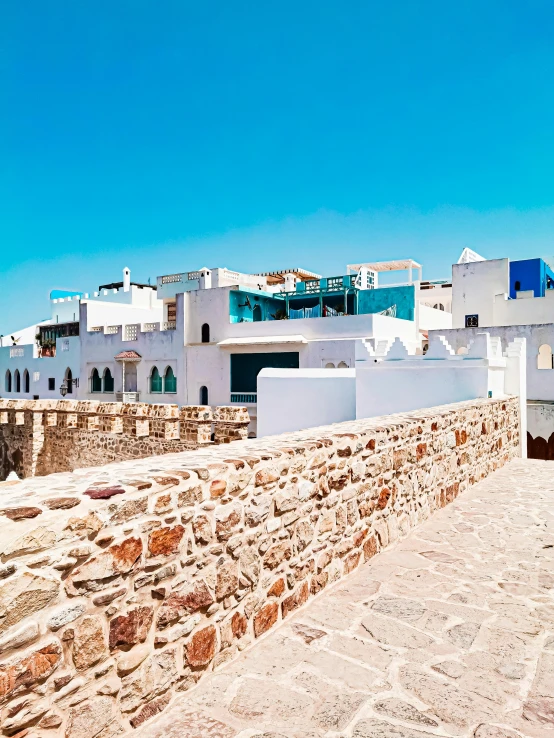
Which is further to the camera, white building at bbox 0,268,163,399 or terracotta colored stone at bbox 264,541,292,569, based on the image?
white building at bbox 0,268,163,399

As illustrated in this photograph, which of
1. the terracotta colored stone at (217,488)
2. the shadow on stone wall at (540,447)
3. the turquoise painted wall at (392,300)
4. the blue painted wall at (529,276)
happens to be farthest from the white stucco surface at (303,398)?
the blue painted wall at (529,276)

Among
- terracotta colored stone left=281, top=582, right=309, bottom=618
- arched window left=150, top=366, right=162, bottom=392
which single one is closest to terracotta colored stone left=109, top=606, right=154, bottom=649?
terracotta colored stone left=281, top=582, right=309, bottom=618

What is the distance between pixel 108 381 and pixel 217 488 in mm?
27836

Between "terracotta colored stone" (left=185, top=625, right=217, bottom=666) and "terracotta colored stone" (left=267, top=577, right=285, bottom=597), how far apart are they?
20.5 inches

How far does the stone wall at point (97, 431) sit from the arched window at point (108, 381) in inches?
420

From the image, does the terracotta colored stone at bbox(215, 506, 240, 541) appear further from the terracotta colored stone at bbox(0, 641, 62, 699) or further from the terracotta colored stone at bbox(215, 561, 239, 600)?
the terracotta colored stone at bbox(0, 641, 62, 699)

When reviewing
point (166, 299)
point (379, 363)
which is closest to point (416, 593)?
point (379, 363)

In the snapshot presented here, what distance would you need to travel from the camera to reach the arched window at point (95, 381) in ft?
96.7

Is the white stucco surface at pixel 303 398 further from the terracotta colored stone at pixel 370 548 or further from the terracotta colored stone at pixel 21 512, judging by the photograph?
the terracotta colored stone at pixel 21 512

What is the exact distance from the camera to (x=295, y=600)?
3.39 meters

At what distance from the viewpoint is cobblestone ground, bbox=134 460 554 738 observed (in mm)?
2328

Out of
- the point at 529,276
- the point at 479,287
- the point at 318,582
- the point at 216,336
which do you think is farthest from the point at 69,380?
the point at 318,582

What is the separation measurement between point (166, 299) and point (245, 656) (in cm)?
3057

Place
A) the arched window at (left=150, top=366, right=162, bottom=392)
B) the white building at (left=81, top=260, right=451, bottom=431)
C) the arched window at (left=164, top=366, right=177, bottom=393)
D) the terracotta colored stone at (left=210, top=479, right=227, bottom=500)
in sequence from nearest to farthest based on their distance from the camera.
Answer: the terracotta colored stone at (left=210, top=479, right=227, bottom=500) → the white building at (left=81, top=260, right=451, bottom=431) → the arched window at (left=164, top=366, right=177, bottom=393) → the arched window at (left=150, top=366, right=162, bottom=392)
